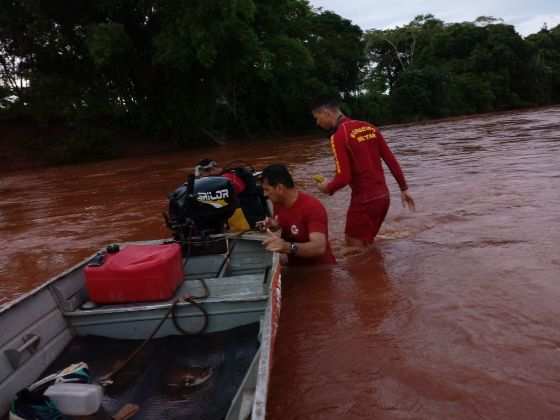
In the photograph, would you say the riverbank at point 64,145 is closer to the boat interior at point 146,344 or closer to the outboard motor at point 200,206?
the outboard motor at point 200,206

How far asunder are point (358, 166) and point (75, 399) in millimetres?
2983

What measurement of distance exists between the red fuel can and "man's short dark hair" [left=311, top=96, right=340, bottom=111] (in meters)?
1.89

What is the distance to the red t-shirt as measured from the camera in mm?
3834

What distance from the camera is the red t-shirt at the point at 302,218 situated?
3.83 m

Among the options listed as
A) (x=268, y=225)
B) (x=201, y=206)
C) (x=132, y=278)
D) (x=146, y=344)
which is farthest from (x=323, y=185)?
(x=146, y=344)

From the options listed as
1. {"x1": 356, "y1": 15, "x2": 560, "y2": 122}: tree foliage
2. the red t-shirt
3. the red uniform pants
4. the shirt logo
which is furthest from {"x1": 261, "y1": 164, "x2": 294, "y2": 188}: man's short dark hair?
{"x1": 356, "y1": 15, "x2": 560, "y2": 122}: tree foliage

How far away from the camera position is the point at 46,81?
71.7 feet

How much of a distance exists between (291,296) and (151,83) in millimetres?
21140

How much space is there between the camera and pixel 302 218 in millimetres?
A: 3916

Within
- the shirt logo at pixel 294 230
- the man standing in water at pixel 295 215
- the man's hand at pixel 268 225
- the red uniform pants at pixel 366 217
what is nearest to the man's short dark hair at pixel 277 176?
the man standing in water at pixel 295 215

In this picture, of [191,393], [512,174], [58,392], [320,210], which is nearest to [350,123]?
[320,210]

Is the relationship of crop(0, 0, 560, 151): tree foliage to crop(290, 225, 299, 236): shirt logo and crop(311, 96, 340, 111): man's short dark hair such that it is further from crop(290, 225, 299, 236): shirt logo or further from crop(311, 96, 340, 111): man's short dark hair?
crop(290, 225, 299, 236): shirt logo

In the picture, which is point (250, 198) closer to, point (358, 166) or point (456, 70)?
point (358, 166)

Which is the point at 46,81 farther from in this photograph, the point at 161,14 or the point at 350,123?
the point at 350,123
